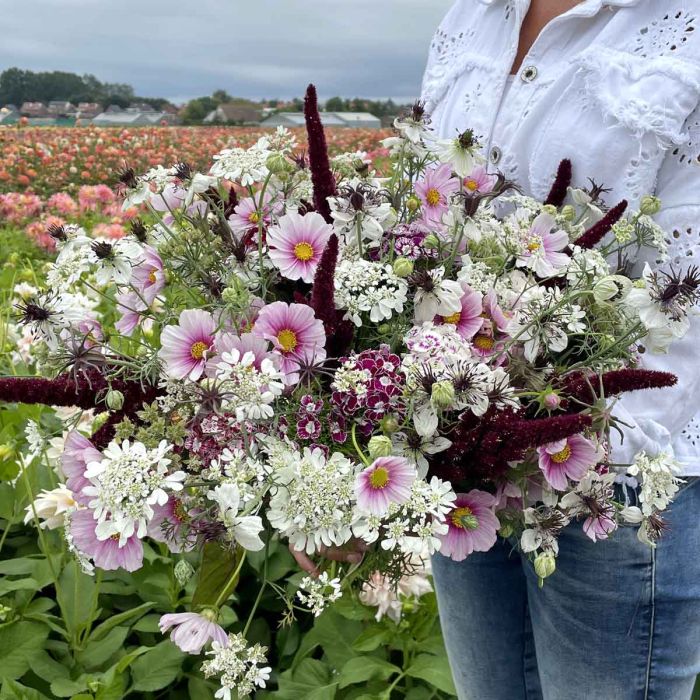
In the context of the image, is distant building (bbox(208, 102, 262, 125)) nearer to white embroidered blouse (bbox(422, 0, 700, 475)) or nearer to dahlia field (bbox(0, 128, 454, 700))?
dahlia field (bbox(0, 128, 454, 700))

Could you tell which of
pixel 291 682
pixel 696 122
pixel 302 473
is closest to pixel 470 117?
pixel 696 122

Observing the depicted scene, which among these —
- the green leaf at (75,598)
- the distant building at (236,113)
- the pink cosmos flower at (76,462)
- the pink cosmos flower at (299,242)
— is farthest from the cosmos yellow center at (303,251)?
the distant building at (236,113)

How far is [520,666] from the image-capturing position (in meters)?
1.10

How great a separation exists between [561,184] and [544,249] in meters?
0.12

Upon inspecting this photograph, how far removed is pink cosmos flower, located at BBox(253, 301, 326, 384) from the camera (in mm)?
583

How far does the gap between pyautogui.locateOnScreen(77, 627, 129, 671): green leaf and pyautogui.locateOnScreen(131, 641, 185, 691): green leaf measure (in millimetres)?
44

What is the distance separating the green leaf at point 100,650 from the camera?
1274mm

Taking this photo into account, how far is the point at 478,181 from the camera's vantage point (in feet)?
2.48

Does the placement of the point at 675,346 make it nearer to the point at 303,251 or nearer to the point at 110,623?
the point at 303,251

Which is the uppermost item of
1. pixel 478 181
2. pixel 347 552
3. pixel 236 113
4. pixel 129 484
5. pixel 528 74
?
pixel 236 113

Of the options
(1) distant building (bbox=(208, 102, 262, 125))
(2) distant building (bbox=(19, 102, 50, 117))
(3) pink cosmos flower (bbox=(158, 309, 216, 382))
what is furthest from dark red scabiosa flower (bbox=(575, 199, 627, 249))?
(1) distant building (bbox=(208, 102, 262, 125))

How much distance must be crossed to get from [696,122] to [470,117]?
10.1 inches

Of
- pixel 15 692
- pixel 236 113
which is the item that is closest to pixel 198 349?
pixel 15 692

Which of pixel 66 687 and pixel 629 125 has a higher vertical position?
pixel 629 125
